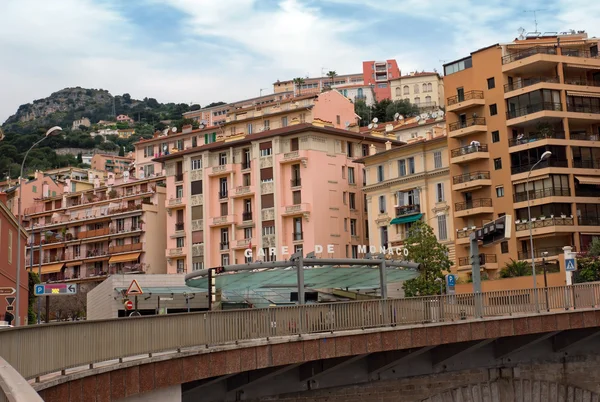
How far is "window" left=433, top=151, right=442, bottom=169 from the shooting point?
81125 mm

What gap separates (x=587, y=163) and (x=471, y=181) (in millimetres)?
9225

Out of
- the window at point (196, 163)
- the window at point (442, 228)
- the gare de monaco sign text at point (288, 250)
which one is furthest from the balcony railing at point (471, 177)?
the window at point (196, 163)

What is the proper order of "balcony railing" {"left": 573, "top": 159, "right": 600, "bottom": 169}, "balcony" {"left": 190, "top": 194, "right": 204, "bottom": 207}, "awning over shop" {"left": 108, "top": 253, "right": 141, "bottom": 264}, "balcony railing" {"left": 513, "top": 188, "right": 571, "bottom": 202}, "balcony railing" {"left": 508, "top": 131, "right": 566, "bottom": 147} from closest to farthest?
"balcony railing" {"left": 513, "top": 188, "right": 571, "bottom": 202} → "balcony railing" {"left": 508, "top": 131, "right": 566, "bottom": 147} → "balcony railing" {"left": 573, "top": 159, "right": 600, "bottom": 169} → "balcony" {"left": 190, "top": 194, "right": 204, "bottom": 207} → "awning over shop" {"left": 108, "top": 253, "right": 141, "bottom": 264}

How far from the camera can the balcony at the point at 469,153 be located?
249 ft

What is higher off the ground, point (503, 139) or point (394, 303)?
point (503, 139)

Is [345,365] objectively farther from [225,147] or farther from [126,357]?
[225,147]

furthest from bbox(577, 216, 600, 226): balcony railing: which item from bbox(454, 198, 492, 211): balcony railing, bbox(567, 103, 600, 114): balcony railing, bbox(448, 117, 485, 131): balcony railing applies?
bbox(448, 117, 485, 131): balcony railing

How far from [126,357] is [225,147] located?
75.7 m

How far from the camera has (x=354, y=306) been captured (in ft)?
95.1

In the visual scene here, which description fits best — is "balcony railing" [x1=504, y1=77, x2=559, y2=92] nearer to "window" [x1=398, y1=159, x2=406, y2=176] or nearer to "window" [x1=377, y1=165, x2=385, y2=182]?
"window" [x1=398, y1=159, x2=406, y2=176]

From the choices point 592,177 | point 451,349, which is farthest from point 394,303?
point 592,177

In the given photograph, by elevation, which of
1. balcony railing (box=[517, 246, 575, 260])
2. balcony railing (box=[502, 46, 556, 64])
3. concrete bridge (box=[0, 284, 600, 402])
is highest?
balcony railing (box=[502, 46, 556, 64])

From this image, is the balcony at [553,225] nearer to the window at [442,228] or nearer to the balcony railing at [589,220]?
the balcony railing at [589,220]

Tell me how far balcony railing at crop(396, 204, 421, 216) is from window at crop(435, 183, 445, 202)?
80.3 inches
